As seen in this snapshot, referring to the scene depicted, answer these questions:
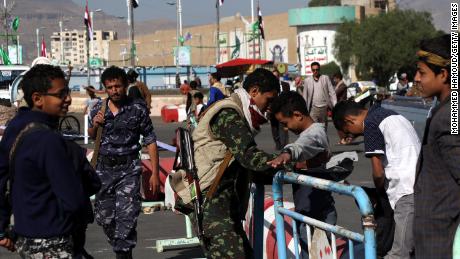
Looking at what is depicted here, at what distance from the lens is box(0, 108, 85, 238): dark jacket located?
16.1 feet

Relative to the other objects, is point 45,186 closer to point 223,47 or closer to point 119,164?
point 119,164

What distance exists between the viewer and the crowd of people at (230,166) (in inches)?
183

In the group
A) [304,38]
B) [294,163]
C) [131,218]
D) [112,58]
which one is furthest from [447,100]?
[112,58]

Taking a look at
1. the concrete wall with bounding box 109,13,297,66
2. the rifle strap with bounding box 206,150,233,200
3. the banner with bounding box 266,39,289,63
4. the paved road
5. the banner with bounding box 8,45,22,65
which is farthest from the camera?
the concrete wall with bounding box 109,13,297,66

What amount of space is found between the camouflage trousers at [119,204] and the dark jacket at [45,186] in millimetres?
3057

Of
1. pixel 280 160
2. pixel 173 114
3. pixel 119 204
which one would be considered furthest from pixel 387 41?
pixel 280 160

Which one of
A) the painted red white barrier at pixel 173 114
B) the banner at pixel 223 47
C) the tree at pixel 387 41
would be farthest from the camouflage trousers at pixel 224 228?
the banner at pixel 223 47

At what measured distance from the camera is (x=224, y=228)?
6277 mm

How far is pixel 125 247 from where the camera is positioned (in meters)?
8.09

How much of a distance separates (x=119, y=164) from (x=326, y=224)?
3428 millimetres

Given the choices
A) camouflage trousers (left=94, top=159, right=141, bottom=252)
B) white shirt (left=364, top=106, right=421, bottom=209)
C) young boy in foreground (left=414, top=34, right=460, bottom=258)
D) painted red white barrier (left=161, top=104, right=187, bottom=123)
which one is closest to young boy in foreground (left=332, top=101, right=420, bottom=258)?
white shirt (left=364, top=106, right=421, bottom=209)

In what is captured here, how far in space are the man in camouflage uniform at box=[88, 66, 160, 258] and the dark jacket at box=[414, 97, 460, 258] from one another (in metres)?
3.84

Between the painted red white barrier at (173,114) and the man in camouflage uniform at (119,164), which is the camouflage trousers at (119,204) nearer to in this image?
the man in camouflage uniform at (119,164)

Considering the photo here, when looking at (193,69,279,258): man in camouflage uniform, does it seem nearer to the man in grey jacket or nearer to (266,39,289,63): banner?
the man in grey jacket
